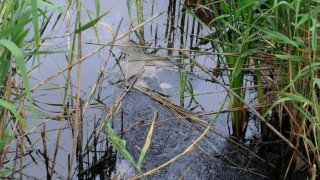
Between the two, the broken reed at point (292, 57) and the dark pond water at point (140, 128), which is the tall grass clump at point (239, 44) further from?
the dark pond water at point (140, 128)

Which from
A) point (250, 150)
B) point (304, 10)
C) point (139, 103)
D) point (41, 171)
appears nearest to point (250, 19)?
point (304, 10)

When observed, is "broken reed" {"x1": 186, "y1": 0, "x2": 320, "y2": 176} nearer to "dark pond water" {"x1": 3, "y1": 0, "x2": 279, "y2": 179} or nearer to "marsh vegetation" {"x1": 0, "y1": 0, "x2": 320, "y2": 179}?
"marsh vegetation" {"x1": 0, "y1": 0, "x2": 320, "y2": 179}

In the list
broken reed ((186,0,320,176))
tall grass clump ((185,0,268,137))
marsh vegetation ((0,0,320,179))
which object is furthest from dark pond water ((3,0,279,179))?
broken reed ((186,0,320,176))

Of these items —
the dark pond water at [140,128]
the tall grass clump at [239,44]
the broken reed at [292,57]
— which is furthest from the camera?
the dark pond water at [140,128]

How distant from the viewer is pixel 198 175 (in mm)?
1812

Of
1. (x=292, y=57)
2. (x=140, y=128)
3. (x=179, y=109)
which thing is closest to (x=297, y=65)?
(x=292, y=57)

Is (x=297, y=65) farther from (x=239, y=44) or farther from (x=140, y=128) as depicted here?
(x=140, y=128)

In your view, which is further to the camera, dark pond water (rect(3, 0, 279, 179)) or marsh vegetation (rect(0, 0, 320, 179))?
dark pond water (rect(3, 0, 279, 179))

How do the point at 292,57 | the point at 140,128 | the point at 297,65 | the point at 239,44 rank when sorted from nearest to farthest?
the point at 292,57, the point at 297,65, the point at 239,44, the point at 140,128

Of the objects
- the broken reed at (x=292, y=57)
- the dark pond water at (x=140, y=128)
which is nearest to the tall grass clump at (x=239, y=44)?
the broken reed at (x=292, y=57)

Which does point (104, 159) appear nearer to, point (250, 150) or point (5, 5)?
point (250, 150)

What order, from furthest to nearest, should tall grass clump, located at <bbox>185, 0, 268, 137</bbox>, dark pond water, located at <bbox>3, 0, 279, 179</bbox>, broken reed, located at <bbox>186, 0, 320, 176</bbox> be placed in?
dark pond water, located at <bbox>3, 0, 279, 179</bbox>, tall grass clump, located at <bbox>185, 0, 268, 137</bbox>, broken reed, located at <bbox>186, 0, 320, 176</bbox>

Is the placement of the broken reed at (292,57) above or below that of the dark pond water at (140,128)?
above

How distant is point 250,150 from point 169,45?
1.02m
